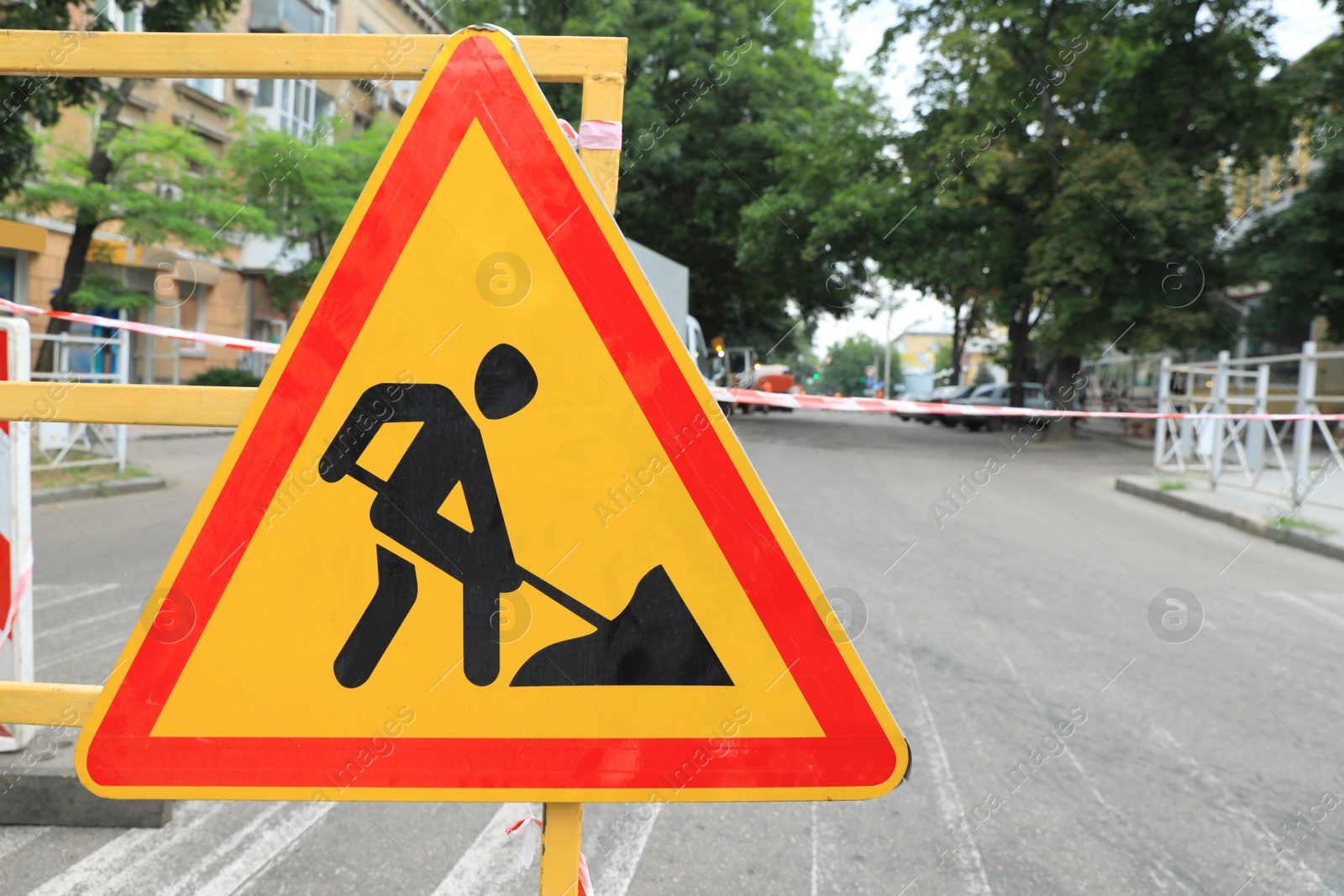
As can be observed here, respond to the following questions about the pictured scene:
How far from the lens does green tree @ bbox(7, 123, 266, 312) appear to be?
45.9ft

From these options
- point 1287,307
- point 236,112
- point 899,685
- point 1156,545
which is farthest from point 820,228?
point 899,685

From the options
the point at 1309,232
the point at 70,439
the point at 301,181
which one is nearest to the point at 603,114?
the point at 70,439

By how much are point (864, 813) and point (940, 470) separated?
538 inches

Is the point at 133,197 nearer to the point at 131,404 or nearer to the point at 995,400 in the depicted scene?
the point at 131,404

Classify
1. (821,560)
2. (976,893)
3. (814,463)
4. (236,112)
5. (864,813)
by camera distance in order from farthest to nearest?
1. (236,112)
2. (814,463)
3. (821,560)
4. (864,813)
5. (976,893)

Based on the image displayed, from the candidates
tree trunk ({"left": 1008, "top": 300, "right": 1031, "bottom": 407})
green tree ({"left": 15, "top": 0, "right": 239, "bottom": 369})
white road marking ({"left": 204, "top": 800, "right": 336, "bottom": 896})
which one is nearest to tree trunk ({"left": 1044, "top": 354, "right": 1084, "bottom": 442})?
tree trunk ({"left": 1008, "top": 300, "right": 1031, "bottom": 407})

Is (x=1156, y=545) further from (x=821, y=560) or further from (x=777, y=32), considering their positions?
(x=777, y=32)

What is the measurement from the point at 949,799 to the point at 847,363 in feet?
368

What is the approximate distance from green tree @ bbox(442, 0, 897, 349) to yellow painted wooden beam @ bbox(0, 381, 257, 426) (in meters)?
22.3

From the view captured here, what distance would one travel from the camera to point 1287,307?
21234 millimetres

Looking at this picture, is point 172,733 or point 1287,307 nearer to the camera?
point 172,733

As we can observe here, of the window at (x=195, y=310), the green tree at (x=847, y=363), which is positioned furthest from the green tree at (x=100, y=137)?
the green tree at (x=847, y=363)

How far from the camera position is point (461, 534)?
142 cm

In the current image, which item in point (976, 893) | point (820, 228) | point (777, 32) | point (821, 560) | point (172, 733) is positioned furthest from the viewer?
point (777, 32)
